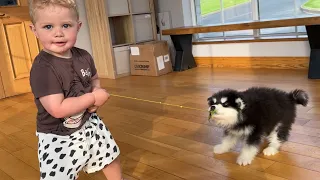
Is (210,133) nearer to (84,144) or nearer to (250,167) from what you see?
(250,167)

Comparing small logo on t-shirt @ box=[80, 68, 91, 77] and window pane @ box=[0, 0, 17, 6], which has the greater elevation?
window pane @ box=[0, 0, 17, 6]

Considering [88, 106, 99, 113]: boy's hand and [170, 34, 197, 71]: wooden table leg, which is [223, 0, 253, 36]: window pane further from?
[88, 106, 99, 113]: boy's hand

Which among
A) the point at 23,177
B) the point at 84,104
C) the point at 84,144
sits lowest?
the point at 23,177

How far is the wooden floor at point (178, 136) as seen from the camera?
55.2 inches

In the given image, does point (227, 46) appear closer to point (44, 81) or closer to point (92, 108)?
point (92, 108)

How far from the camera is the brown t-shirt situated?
95cm

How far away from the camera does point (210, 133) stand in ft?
5.99

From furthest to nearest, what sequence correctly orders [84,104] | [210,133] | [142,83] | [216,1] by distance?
[216,1] < [142,83] < [210,133] < [84,104]

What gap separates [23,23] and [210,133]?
2620 mm

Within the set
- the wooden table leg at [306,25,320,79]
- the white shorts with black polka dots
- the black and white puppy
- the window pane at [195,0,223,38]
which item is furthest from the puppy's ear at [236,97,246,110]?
the window pane at [195,0,223,38]

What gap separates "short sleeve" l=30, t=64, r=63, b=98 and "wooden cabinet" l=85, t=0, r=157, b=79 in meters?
2.91

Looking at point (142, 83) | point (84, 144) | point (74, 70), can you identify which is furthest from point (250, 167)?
point (142, 83)

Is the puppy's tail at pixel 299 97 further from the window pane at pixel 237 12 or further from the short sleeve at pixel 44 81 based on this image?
the window pane at pixel 237 12

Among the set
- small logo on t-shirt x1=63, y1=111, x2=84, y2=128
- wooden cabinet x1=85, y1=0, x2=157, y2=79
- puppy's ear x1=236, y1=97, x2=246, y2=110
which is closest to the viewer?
small logo on t-shirt x1=63, y1=111, x2=84, y2=128
